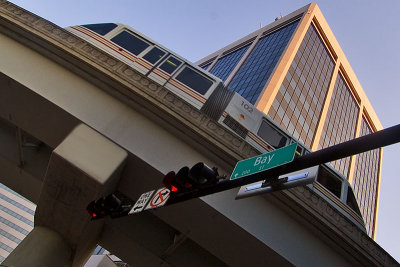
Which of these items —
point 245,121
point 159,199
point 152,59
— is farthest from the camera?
point 245,121

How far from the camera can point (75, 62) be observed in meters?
8.89

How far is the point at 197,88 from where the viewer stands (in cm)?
1100

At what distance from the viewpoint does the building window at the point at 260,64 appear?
4493cm

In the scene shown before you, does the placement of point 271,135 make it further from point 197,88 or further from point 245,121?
point 197,88

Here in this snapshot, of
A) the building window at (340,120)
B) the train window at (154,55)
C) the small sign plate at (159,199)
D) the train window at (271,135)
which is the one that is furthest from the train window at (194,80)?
the building window at (340,120)

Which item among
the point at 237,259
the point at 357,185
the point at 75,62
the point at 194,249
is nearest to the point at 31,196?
the point at 75,62

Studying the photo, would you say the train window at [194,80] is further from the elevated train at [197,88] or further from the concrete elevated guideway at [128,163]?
the concrete elevated guideway at [128,163]

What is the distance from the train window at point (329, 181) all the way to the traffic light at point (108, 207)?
784 centimetres

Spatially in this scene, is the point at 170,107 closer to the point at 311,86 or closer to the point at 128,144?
the point at 128,144

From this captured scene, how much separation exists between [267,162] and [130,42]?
349 inches

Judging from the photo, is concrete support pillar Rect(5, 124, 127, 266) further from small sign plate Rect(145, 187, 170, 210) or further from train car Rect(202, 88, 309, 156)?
train car Rect(202, 88, 309, 156)

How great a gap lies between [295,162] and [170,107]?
5137mm

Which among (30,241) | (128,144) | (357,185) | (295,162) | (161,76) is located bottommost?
(30,241)

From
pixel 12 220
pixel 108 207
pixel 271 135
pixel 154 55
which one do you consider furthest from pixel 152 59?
pixel 12 220
